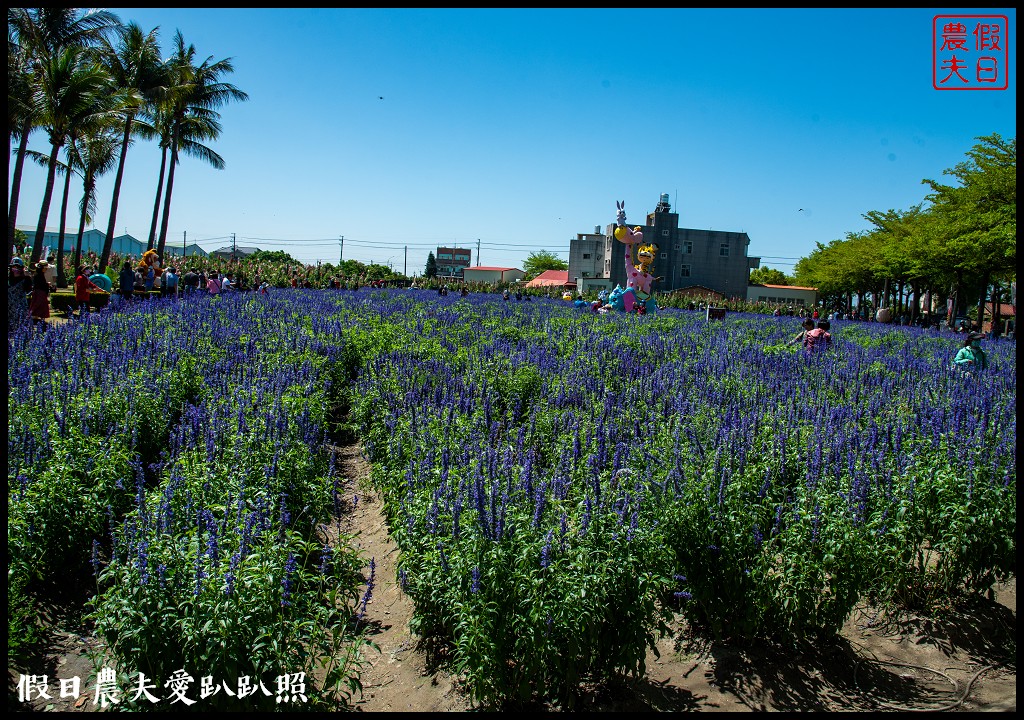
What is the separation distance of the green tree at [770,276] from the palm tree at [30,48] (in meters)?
102

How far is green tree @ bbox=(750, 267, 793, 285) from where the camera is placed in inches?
4343

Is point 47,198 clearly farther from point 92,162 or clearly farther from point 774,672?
point 774,672

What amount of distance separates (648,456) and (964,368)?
7.02m

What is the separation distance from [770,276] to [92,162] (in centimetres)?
11010

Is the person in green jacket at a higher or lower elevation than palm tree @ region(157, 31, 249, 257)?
lower

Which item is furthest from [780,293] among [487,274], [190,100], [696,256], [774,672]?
[774,672]

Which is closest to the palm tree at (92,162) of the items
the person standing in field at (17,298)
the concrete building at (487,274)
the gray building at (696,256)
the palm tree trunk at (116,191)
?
the palm tree trunk at (116,191)

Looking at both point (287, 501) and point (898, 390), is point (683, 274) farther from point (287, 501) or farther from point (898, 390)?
point (287, 501)

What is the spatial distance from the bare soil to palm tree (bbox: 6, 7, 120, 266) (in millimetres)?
21298

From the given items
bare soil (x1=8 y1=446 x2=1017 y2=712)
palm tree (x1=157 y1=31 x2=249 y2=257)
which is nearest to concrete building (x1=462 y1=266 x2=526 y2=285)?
palm tree (x1=157 y1=31 x2=249 y2=257)

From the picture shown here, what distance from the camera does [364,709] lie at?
3170mm

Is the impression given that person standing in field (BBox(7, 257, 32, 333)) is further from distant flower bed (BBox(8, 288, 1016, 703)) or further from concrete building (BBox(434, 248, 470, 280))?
concrete building (BBox(434, 248, 470, 280))

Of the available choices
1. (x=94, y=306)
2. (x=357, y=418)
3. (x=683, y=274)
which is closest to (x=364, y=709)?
(x=357, y=418)

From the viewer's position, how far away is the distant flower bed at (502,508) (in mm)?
2865
